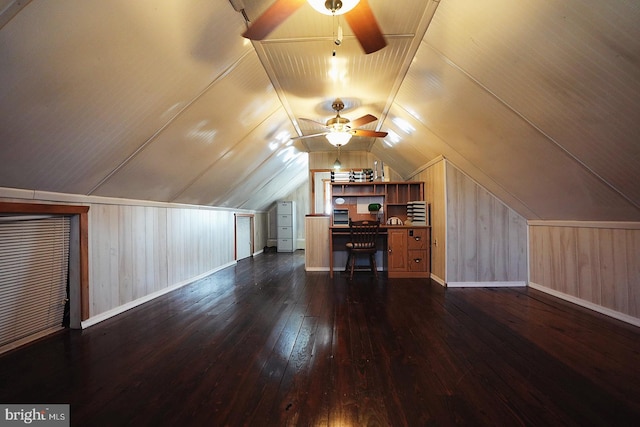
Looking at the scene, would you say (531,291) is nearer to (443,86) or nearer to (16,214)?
(443,86)

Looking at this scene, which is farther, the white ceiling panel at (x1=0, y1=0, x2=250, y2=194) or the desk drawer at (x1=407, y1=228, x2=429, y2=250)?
the desk drawer at (x1=407, y1=228, x2=429, y2=250)

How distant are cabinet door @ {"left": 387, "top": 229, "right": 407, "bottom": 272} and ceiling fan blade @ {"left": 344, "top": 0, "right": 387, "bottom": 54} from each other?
3.21 meters

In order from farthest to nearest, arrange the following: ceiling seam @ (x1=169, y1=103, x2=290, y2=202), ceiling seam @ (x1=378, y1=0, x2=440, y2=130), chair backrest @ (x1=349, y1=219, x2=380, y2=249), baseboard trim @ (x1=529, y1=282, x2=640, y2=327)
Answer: chair backrest @ (x1=349, y1=219, x2=380, y2=249)
ceiling seam @ (x1=169, y1=103, x2=290, y2=202)
baseboard trim @ (x1=529, y1=282, x2=640, y2=327)
ceiling seam @ (x1=378, y1=0, x2=440, y2=130)

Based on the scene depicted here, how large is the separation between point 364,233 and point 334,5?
11.3ft

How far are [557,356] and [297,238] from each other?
7568 mm

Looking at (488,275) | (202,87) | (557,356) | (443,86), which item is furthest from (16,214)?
(488,275)

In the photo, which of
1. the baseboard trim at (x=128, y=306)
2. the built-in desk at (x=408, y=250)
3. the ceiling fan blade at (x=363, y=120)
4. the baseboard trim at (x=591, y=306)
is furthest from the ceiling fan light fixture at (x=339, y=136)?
the baseboard trim at (x=591, y=306)

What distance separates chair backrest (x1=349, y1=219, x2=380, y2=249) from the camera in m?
4.39

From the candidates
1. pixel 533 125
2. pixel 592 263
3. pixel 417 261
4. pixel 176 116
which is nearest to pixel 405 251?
pixel 417 261

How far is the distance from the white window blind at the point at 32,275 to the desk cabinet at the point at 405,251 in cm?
407

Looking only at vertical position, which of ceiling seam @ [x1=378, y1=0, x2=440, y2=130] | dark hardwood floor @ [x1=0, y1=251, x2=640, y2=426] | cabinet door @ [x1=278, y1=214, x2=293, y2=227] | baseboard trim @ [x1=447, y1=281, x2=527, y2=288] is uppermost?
ceiling seam @ [x1=378, y1=0, x2=440, y2=130]

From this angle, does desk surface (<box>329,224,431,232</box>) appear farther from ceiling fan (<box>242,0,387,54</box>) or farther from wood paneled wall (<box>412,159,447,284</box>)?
ceiling fan (<box>242,0,387,54</box>)

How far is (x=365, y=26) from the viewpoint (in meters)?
1.57

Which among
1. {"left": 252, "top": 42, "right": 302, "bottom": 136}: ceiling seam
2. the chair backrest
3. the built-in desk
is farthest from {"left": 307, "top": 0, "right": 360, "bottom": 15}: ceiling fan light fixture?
the built-in desk
